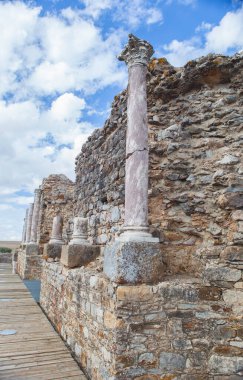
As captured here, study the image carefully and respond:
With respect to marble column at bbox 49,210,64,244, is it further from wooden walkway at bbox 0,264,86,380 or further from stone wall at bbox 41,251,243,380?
stone wall at bbox 41,251,243,380

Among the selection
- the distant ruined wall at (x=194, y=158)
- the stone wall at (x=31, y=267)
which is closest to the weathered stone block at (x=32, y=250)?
the stone wall at (x=31, y=267)

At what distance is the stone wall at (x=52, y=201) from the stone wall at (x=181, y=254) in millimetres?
8167

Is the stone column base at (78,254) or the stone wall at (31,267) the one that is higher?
the stone column base at (78,254)

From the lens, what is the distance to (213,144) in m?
3.96

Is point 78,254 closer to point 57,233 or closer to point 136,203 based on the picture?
point 136,203

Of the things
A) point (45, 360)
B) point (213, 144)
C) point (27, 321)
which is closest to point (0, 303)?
point (27, 321)

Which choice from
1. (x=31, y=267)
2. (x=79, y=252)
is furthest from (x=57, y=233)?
(x=31, y=267)

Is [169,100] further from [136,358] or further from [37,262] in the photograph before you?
[37,262]

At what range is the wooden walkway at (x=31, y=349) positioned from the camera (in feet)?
11.7

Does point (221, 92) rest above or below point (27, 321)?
above

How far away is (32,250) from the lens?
12328 millimetres

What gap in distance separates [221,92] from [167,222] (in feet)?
6.36

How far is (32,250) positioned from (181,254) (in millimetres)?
9768

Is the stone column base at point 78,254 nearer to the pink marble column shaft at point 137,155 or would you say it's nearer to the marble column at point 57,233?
the pink marble column shaft at point 137,155
